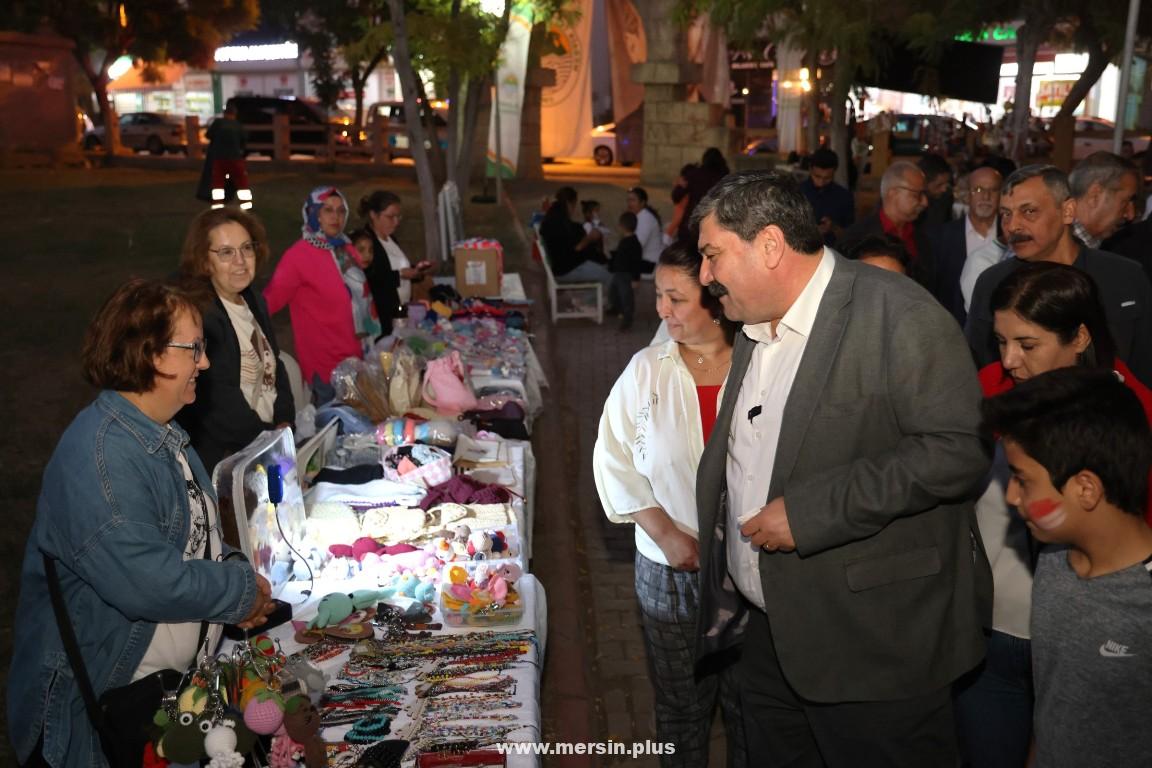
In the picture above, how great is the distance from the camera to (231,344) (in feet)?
15.3

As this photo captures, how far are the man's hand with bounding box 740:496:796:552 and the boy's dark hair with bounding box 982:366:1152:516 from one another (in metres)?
0.50

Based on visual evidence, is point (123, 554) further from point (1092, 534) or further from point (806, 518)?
point (1092, 534)

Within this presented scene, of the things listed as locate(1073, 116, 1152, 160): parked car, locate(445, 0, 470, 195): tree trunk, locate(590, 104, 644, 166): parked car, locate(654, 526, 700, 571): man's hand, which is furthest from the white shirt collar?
locate(590, 104, 644, 166): parked car

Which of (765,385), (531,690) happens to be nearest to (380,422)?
(531,690)

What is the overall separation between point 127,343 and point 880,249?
8.33 ft

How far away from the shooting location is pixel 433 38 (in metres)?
14.9

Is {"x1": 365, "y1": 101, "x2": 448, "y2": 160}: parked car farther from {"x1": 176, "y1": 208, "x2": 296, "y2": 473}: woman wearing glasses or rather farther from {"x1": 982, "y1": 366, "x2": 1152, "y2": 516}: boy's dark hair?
{"x1": 982, "y1": 366, "x2": 1152, "y2": 516}: boy's dark hair

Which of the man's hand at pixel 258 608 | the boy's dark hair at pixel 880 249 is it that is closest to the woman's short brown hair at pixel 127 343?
the man's hand at pixel 258 608

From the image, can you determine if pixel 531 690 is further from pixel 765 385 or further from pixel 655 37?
pixel 655 37

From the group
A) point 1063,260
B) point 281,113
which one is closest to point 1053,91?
point 281,113

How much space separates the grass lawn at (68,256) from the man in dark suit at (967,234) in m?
5.24

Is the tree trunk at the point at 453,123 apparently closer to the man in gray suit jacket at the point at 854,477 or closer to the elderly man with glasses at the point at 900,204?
the elderly man with glasses at the point at 900,204

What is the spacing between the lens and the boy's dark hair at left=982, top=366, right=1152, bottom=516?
7.39 ft

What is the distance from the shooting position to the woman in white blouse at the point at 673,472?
3.41 m
